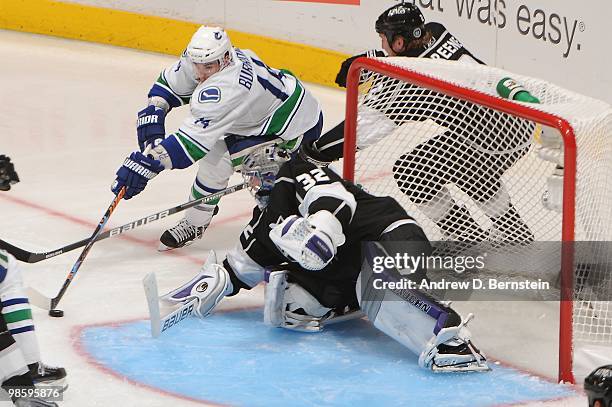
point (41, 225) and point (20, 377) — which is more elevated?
point (20, 377)

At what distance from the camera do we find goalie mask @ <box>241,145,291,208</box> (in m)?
4.34

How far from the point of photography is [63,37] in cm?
795

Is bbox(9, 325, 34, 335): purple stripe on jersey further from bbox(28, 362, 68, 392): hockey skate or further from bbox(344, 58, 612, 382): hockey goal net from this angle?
bbox(344, 58, 612, 382): hockey goal net

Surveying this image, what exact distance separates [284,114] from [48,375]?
1693 millimetres

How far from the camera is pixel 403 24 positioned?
445 cm

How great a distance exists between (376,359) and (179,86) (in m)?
1.56

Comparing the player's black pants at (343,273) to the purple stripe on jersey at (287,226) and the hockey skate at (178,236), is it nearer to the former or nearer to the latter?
the purple stripe on jersey at (287,226)

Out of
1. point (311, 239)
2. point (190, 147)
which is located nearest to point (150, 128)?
point (190, 147)

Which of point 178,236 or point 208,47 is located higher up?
point 208,47

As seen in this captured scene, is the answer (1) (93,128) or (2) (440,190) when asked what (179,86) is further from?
(1) (93,128)

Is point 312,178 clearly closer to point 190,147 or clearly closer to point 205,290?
point 205,290

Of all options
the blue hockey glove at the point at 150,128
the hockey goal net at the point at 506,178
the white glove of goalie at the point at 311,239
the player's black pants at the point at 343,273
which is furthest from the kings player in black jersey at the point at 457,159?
Answer: the blue hockey glove at the point at 150,128

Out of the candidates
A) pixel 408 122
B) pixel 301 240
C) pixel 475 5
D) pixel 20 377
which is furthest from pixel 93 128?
pixel 20 377

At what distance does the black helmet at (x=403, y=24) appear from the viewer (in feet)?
14.6
